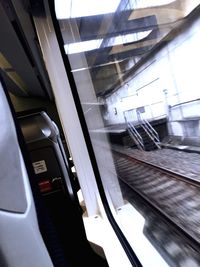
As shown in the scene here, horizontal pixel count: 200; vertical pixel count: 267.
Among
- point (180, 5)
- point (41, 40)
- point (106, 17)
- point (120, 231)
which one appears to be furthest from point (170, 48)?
point (120, 231)

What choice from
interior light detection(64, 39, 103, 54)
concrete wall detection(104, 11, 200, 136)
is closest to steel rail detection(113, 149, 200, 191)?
concrete wall detection(104, 11, 200, 136)

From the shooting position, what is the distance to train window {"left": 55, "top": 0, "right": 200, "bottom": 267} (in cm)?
163

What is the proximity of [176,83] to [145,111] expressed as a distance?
125cm

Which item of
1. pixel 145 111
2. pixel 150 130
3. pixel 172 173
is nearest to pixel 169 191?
pixel 172 173

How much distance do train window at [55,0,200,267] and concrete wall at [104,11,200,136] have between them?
0.03m

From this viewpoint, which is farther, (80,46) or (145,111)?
(145,111)

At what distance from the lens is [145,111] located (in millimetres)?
6477

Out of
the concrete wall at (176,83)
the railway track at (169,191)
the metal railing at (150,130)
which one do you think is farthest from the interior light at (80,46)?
the metal railing at (150,130)

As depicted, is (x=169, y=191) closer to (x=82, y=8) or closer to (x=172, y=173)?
(x=172, y=173)

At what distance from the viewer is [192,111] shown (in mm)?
6586

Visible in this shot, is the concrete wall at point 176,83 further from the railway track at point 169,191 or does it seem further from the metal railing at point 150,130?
the railway track at point 169,191

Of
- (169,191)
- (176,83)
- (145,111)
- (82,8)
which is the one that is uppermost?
(82,8)

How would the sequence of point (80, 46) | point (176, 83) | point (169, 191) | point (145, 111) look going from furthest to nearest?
point (176, 83)
point (145, 111)
point (169, 191)
point (80, 46)

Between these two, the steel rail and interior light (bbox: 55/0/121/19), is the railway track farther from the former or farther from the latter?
interior light (bbox: 55/0/121/19)
